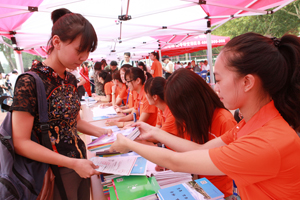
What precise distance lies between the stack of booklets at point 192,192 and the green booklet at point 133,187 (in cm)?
7

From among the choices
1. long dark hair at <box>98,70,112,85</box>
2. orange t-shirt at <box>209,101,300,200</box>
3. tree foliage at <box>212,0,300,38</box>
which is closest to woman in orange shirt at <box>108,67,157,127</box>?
orange t-shirt at <box>209,101,300,200</box>

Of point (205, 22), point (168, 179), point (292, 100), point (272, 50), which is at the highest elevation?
point (205, 22)

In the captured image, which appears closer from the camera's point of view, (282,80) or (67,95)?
(282,80)

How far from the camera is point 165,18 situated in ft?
16.3

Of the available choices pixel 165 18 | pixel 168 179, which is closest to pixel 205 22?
pixel 165 18

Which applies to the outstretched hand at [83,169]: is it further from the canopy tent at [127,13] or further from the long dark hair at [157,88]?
the canopy tent at [127,13]

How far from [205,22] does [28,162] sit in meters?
5.41

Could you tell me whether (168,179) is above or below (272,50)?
below

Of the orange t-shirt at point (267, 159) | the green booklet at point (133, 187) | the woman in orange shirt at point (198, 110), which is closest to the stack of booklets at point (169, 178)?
the green booklet at point (133, 187)

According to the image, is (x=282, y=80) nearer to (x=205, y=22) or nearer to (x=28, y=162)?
(x=28, y=162)

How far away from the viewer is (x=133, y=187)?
1.01 metres

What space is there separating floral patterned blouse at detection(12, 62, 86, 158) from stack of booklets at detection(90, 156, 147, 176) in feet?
0.50

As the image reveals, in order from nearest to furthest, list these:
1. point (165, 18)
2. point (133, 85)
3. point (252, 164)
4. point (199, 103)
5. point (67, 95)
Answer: point (252, 164) < point (67, 95) < point (199, 103) < point (133, 85) < point (165, 18)

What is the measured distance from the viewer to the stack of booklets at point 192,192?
92 cm
